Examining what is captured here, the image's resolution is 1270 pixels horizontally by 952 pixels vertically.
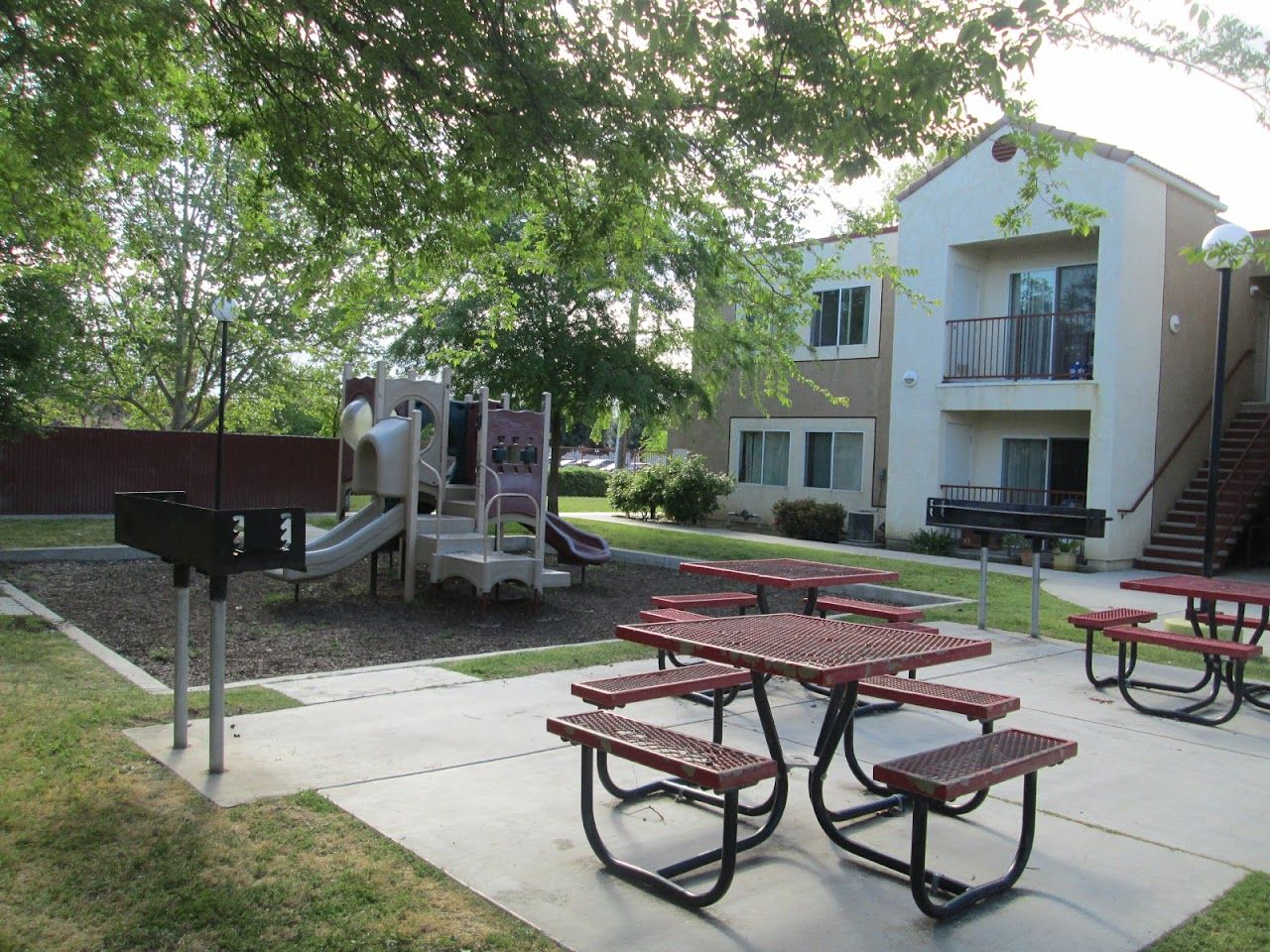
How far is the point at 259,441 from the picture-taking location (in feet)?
80.4

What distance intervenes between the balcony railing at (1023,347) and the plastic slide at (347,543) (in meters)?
12.2

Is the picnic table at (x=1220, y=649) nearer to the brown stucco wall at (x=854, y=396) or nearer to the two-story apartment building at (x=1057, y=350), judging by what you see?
the two-story apartment building at (x=1057, y=350)

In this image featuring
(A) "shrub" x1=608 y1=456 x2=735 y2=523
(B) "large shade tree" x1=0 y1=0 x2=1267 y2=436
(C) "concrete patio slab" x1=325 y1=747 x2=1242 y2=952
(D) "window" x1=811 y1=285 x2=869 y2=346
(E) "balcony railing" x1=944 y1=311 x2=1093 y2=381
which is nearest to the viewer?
(C) "concrete patio slab" x1=325 y1=747 x2=1242 y2=952

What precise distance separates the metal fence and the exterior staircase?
18.0 meters

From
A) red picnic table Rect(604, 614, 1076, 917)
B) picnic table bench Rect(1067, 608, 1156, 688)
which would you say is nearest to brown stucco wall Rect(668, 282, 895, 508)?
picnic table bench Rect(1067, 608, 1156, 688)

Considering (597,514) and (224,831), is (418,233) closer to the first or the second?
(224,831)

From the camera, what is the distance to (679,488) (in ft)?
77.7

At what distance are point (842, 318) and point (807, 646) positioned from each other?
1919cm

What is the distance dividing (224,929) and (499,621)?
7066 mm

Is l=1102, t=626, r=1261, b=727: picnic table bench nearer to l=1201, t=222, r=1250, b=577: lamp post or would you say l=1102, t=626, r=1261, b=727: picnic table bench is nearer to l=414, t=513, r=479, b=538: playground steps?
l=1201, t=222, r=1250, b=577: lamp post

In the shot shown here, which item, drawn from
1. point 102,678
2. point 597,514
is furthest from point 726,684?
point 597,514

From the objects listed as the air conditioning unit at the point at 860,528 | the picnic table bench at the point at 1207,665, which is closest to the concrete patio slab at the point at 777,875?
the picnic table bench at the point at 1207,665

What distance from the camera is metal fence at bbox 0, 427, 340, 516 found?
21.0m

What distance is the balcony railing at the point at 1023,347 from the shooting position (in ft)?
60.5
